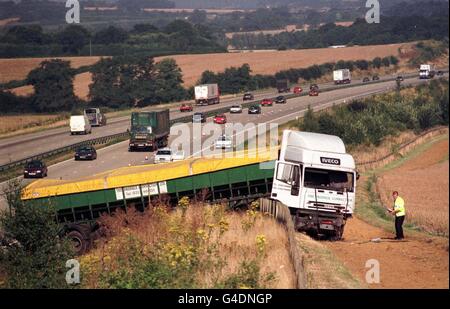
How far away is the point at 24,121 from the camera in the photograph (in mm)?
102875

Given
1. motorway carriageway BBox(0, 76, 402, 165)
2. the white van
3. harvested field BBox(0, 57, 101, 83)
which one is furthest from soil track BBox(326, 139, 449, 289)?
harvested field BBox(0, 57, 101, 83)

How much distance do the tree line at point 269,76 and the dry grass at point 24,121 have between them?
39534mm

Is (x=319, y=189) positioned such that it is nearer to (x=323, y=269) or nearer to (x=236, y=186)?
(x=236, y=186)

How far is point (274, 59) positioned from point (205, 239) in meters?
160

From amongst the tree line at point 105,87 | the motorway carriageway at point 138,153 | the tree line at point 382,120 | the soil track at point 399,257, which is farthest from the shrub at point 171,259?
the tree line at point 105,87

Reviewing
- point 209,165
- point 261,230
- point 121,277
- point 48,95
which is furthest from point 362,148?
point 48,95

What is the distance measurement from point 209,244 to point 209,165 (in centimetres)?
913

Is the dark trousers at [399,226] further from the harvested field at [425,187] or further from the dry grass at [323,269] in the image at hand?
the dry grass at [323,269]

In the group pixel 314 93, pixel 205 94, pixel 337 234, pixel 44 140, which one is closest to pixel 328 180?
pixel 337 234

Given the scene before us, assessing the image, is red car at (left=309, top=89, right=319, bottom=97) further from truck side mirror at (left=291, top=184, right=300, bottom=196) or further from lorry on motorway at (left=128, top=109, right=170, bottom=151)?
truck side mirror at (left=291, top=184, right=300, bottom=196)

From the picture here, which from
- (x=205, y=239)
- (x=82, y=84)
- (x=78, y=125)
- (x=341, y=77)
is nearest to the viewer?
(x=205, y=239)

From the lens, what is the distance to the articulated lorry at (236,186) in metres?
29.5

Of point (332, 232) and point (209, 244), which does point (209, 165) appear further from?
point (209, 244)

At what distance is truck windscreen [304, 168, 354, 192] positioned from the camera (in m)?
29.5
